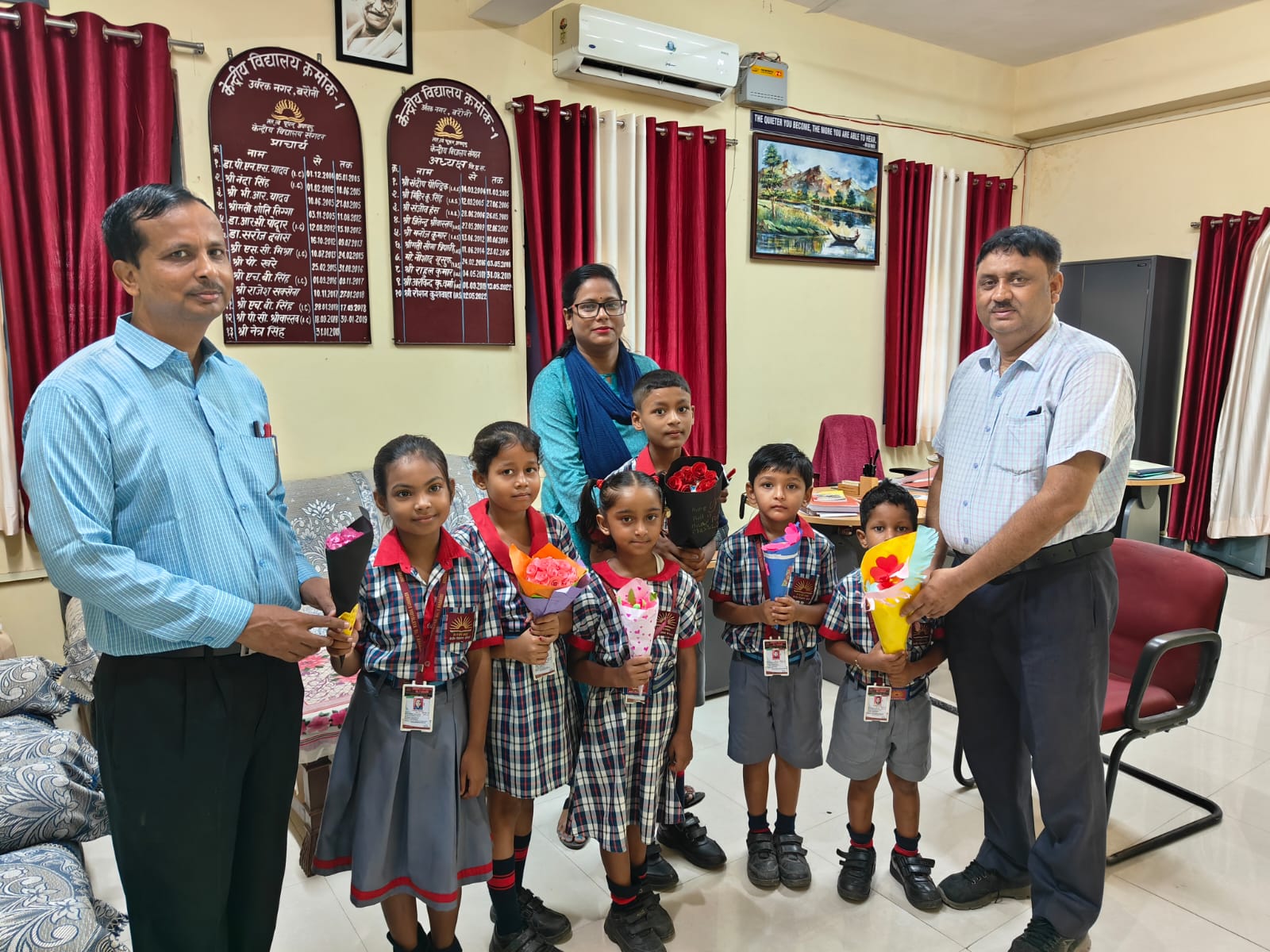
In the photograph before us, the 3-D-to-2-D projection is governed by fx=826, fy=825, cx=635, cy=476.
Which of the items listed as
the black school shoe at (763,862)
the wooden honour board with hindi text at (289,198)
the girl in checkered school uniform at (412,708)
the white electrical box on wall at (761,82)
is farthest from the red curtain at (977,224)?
the girl in checkered school uniform at (412,708)

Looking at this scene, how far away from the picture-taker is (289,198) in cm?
343

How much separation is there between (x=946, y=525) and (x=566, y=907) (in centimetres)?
138

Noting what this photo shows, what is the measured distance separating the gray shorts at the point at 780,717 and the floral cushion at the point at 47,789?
4.90 ft

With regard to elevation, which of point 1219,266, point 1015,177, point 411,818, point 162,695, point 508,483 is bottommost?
point 411,818

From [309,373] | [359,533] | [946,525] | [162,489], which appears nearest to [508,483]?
[359,533]

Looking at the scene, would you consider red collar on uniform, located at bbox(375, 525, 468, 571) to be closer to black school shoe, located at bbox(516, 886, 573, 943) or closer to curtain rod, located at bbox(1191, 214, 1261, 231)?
black school shoe, located at bbox(516, 886, 573, 943)

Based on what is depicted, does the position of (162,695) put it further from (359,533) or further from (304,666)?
(304,666)

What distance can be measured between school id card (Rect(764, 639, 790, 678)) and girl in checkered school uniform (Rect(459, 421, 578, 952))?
0.50 metres

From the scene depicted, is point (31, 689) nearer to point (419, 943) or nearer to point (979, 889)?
point (419, 943)

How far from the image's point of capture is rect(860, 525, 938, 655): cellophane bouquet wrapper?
1.88m

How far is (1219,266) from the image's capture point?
5.16 m

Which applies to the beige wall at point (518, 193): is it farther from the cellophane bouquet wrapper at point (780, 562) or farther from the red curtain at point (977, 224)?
the cellophane bouquet wrapper at point (780, 562)

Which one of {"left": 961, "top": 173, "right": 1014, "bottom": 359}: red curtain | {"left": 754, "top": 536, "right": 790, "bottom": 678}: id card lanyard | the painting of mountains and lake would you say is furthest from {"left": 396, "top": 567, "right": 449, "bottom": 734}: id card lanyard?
{"left": 961, "top": 173, "right": 1014, "bottom": 359}: red curtain

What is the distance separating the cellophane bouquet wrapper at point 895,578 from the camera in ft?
6.16
